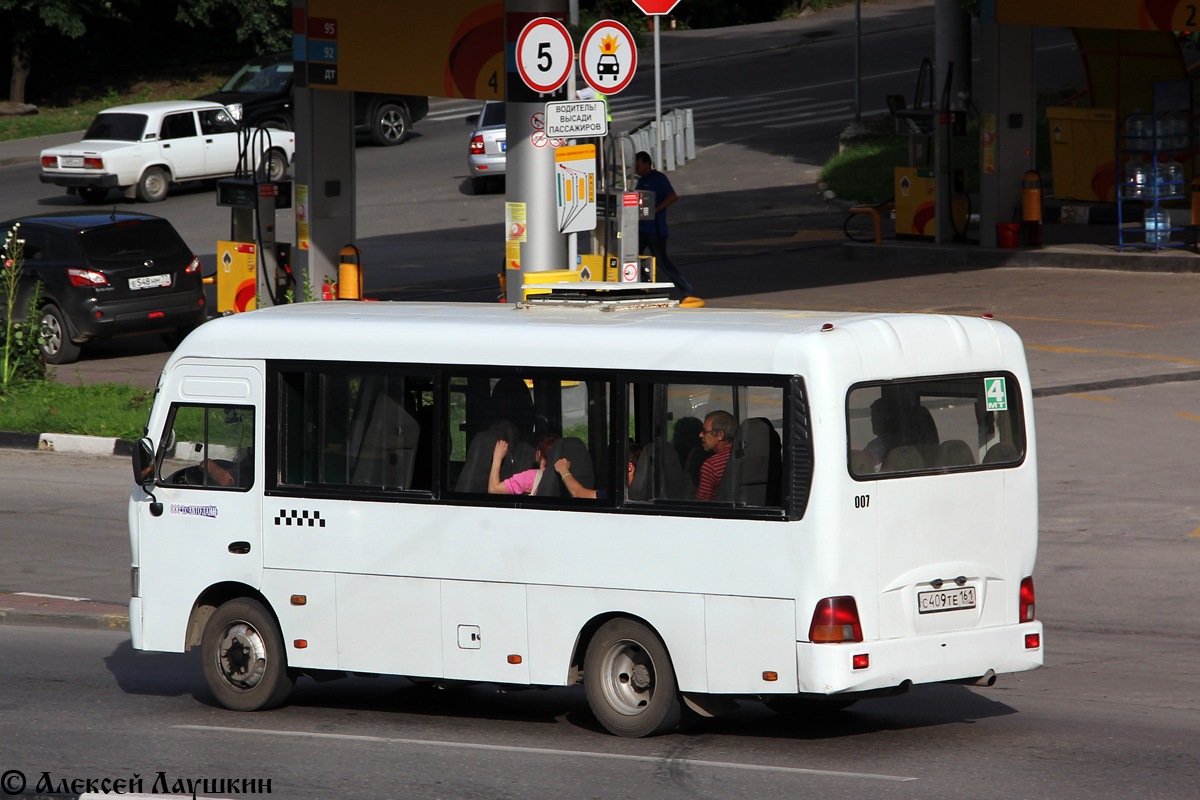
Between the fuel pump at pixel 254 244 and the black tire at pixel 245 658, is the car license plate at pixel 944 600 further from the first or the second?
the fuel pump at pixel 254 244

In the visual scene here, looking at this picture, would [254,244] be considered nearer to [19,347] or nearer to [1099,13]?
[19,347]

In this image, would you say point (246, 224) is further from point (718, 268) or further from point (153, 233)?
point (718, 268)

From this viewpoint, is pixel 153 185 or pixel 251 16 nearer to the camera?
A: pixel 153 185

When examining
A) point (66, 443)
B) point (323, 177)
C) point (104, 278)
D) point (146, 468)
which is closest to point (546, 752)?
point (146, 468)

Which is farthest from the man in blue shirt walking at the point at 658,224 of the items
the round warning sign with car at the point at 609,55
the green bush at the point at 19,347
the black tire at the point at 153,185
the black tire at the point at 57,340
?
the black tire at the point at 153,185

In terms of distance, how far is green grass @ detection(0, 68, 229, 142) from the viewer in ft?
146

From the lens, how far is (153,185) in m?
34.4

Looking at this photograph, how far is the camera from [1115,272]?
23.5m

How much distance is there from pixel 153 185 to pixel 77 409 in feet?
61.1

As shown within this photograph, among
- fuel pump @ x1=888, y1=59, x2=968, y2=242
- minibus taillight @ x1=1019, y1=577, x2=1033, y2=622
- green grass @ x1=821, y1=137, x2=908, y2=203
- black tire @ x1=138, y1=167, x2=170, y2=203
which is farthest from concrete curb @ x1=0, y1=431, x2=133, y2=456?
green grass @ x1=821, y1=137, x2=908, y2=203

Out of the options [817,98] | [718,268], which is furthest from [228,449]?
[817,98]

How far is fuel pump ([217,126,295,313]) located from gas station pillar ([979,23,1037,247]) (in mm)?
11031

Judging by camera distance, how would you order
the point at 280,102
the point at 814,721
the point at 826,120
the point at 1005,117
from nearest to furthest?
the point at 814,721 < the point at 1005,117 < the point at 280,102 < the point at 826,120

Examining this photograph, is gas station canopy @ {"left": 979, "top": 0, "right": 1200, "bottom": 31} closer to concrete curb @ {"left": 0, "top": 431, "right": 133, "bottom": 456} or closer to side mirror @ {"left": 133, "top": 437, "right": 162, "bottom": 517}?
concrete curb @ {"left": 0, "top": 431, "right": 133, "bottom": 456}
